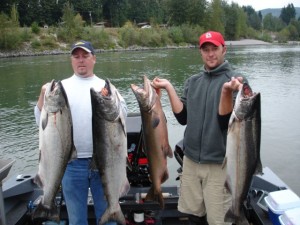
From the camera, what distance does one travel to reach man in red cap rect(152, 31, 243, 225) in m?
3.85

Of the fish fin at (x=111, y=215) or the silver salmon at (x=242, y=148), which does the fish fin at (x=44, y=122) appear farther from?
the silver salmon at (x=242, y=148)

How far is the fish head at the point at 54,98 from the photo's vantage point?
349 cm

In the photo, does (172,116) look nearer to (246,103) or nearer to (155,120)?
(155,120)

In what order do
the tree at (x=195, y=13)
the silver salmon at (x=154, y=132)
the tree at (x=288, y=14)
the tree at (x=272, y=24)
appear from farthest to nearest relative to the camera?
1. the tree at (x=288, y=14)
2. the tree at (x=272, y=24)
3. the tree at (x=195, y=13)
4. the silver salmon at (x=154, y=132)

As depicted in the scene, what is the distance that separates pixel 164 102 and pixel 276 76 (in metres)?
12.1

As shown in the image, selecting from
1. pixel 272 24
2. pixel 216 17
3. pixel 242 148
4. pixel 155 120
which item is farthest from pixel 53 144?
pixel 272 24

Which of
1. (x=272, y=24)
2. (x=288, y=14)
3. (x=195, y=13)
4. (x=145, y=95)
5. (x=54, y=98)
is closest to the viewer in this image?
(x=54, y=98)

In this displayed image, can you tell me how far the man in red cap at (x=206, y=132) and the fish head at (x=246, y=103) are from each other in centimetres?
29

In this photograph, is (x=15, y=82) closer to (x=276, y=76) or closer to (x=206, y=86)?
(x=276, y=76)

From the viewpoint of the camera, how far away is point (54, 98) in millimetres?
3498

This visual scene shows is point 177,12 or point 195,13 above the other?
point 177,12

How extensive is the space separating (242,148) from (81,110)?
5.42 ft

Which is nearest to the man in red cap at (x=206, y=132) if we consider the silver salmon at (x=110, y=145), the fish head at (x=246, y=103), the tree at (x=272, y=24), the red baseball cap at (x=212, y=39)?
the red baseball cap at (x=212, y=39)

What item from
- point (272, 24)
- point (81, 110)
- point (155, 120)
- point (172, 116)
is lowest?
point (172, 116)
